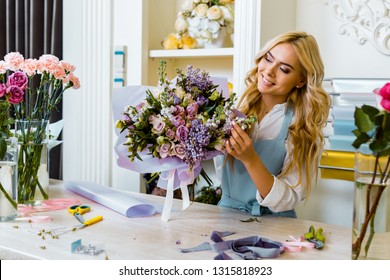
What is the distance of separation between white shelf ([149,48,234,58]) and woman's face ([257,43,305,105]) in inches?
23.1

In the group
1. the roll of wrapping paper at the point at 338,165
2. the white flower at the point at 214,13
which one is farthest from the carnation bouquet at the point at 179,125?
the white flower at the point at 214,13

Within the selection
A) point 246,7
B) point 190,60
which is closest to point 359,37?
point 246,7

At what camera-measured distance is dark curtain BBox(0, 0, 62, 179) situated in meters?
2.76

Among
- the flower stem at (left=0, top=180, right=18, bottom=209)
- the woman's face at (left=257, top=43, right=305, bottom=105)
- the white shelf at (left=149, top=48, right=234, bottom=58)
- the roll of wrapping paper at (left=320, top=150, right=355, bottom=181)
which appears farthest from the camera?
the white shelf at (left=149, top=48, right=234, bottom=58)

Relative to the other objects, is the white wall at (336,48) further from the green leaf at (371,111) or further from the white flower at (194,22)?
the green leaf at (371,111)

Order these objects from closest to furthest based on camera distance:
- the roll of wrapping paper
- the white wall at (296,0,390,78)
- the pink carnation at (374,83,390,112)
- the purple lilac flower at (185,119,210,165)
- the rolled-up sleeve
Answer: the pink carnation at (374,83,390,112)
the purple lilac flower at (185,119,210,165)
the rolled-up sleeve
the roll of wrapping paper
the white wall at (296,0,390,78)

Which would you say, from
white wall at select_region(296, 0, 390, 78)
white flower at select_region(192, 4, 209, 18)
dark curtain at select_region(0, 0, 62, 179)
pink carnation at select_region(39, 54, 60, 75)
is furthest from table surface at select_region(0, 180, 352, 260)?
dark curtain at select_region(0, 0, 62, 179)

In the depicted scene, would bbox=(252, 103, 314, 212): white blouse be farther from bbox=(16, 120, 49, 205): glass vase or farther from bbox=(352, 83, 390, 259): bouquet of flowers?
bbox=(16, 120, 49, 205): glass vase

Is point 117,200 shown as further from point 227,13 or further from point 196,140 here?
point 227,13

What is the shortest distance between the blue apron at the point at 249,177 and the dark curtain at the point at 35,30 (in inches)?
52.9

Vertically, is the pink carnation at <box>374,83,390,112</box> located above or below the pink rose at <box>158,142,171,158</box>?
above

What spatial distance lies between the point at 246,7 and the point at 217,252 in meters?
1.28

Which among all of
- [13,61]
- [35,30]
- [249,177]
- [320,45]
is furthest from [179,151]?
[35,30]
